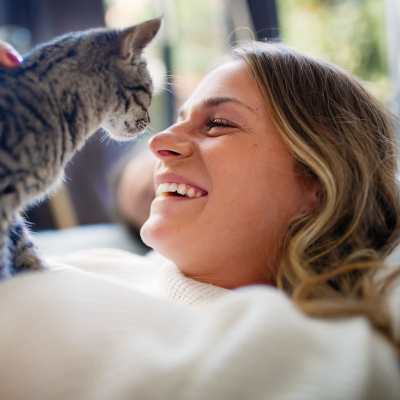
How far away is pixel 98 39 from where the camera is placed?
1069 mm

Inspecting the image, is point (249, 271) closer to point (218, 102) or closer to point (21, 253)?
point (218, 102)

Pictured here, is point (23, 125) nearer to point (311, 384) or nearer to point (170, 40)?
point (311, 384)

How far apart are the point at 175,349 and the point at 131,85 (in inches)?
27.4

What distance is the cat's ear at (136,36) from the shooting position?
41.9 inches

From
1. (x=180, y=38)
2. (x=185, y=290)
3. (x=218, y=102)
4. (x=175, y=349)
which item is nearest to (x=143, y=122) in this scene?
(x=218, y=102)

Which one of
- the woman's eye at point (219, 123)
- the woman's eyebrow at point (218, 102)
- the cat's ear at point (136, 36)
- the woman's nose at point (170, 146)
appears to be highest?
the cat's ear at point (136, 36)

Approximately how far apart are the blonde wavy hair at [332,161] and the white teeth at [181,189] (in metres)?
0.23

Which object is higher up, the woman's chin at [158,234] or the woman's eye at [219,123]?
the woman's eye at [219,123]

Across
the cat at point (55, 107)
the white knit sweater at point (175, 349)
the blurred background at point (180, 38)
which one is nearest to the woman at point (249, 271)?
the white knit sweater at point (175, 349)

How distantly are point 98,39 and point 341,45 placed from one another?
103 inches

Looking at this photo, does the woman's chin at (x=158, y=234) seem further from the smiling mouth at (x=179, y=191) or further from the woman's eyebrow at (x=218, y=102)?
the woman's eyebrow at (x=218, y=102)

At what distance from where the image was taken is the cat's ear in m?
1.06

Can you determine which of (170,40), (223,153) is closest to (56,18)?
(170,40)

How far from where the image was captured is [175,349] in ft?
2.09
